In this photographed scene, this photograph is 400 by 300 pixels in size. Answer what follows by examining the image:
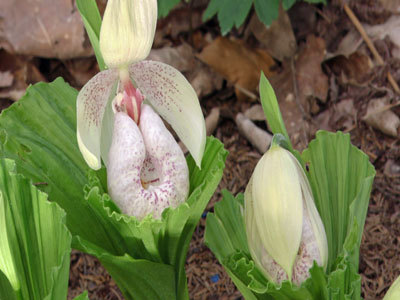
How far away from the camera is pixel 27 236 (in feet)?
3.18

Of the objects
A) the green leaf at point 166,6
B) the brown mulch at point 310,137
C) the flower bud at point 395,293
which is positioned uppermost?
the green leaf at point 166,6

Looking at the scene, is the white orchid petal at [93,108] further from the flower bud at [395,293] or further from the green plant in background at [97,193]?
the flower bud at [395,293]

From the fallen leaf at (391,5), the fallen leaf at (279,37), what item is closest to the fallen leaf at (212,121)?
the fallen leaf at (279,37)

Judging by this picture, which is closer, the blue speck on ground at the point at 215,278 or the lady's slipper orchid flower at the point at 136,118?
the lady's slipper orchid flower at the point at 136,118

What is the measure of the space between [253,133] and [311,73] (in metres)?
0.31

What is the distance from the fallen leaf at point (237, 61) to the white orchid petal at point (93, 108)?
111 centimetres

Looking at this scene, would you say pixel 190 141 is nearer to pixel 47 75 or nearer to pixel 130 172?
pixel 130 172

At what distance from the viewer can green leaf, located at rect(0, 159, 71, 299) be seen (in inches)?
36.8

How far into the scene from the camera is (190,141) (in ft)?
3.61

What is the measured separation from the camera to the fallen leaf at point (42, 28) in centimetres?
212

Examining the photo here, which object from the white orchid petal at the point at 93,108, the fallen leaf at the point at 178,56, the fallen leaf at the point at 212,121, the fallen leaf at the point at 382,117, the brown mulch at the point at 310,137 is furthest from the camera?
the fallen leaf at the point at 178,56

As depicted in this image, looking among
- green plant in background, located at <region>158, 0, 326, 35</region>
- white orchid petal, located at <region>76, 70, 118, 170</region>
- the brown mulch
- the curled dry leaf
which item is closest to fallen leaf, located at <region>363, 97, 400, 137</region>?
the brown mulch

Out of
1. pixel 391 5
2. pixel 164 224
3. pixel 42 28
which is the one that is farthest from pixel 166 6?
pixel 164 224

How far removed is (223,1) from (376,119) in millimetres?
603
